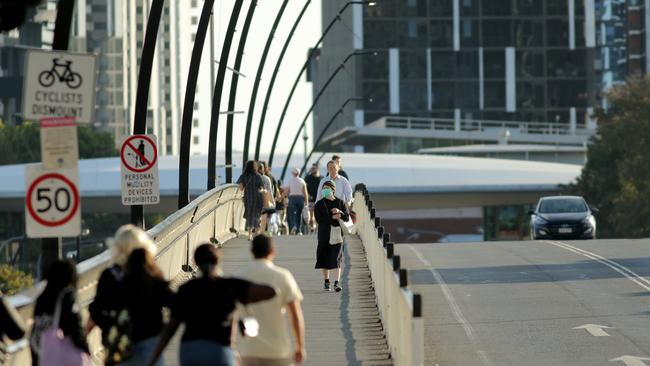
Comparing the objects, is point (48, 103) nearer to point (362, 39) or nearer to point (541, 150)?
point (541, 150)

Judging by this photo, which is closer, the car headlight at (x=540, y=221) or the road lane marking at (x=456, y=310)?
the road lane marking at (x=456, y=310)

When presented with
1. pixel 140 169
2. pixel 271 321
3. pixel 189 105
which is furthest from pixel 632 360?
pixel 189 105

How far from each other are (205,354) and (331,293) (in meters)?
14.8

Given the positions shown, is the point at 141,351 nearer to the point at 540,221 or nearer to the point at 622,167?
the point at 540,221

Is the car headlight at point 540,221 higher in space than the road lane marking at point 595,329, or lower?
lower

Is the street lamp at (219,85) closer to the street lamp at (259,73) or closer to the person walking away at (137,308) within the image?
the street lamp at (259,73)

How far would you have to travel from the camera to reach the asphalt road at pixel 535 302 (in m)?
23.0

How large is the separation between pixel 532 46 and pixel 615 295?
142871mm

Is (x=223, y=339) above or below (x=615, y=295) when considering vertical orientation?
above

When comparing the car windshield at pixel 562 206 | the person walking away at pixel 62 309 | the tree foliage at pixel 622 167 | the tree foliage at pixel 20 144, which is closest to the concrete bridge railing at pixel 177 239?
the person walking away at pixel 62 309

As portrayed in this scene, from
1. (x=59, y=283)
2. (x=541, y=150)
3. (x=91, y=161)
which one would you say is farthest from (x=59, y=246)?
(x=541, y=150)

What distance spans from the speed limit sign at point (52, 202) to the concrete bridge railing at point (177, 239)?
0.92 metres

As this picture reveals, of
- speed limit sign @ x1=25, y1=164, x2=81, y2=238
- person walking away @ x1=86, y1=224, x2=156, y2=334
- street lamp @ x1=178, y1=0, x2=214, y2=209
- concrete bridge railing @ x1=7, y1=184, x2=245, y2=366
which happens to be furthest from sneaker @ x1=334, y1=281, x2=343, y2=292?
person walking away @ x1=86, y1=224, x2=156, y2=334

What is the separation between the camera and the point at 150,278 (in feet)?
37.9
